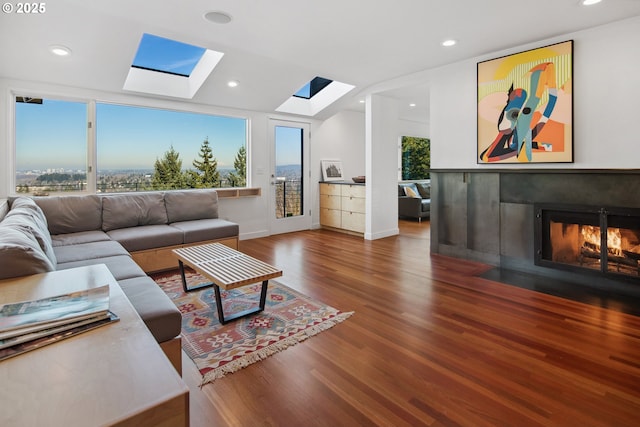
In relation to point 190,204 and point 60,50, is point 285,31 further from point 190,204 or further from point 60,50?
point 190,204

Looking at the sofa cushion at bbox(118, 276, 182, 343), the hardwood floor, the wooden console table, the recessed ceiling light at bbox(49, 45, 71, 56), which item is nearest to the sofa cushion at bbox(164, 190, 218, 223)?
the recessed ceiling light at bbox(49, 45, 71, 56)

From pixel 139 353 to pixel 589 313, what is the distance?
3178 mm

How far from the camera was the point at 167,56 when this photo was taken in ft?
14.9

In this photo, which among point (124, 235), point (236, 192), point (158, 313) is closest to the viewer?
point (158, 313)

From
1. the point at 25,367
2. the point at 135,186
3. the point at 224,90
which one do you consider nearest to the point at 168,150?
the point at 135,186

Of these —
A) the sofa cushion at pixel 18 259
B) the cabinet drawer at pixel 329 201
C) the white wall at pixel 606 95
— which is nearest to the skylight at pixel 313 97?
the cabinet drawer at pixel 329 201

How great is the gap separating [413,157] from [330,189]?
3.37m

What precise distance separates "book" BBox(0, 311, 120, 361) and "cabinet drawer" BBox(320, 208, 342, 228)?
5334 mm

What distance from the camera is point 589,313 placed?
2693 mm

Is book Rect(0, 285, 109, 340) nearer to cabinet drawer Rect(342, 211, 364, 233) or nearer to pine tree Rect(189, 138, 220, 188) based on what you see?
pine tree Rect(189, 138, 220, 188)

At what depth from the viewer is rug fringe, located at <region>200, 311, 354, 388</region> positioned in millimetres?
1939

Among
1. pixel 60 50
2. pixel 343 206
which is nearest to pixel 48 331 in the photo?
pixel 60 50

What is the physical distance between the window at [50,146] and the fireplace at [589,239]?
5.41m

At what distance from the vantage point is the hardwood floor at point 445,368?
1612 mm
